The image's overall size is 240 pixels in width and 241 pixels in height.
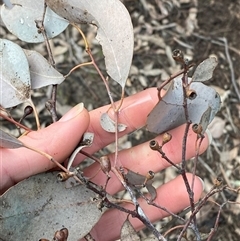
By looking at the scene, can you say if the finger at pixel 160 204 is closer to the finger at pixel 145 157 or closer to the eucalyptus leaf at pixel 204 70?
the finger at pixel 145 157

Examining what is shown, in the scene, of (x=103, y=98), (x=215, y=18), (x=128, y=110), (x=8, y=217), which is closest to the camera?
(x=8, y=217)

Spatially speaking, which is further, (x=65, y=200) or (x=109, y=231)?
(x=109, y=231)

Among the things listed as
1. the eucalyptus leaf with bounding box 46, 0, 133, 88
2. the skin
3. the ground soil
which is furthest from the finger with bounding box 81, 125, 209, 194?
the ground soil

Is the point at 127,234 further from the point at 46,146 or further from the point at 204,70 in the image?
the point at 204,70

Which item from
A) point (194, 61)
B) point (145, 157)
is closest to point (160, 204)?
point (145, 157)

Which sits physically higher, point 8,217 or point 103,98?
point 8,217

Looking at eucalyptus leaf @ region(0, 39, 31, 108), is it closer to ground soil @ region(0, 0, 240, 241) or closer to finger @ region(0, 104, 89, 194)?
finger @ region(0, 104, 89, 194)

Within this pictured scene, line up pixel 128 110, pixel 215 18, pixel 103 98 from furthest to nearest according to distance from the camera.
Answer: pixel 215 18 → pixel 103 98 → pixel 128 110

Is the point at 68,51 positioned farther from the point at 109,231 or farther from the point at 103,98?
the point at 109,231

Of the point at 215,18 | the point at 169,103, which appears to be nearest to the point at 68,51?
the point at 215,18
